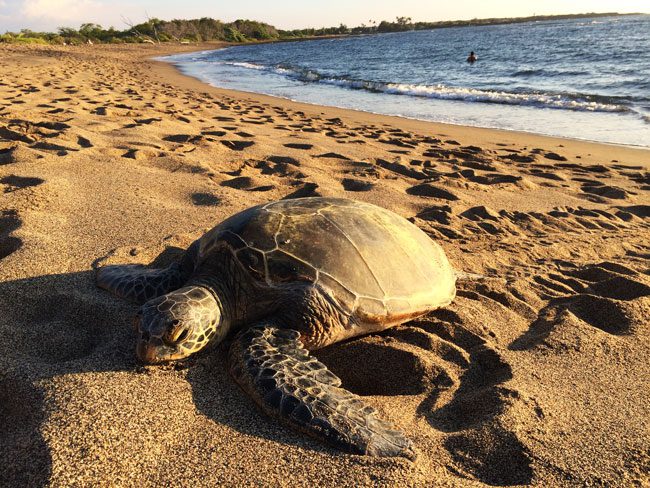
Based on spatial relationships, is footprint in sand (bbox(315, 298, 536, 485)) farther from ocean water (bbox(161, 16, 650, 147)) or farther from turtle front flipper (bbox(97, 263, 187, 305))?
ocean water (bbox(161, 16, 650, 147))

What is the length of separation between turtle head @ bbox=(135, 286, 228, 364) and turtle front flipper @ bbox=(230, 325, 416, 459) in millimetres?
164

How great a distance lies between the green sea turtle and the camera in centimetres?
184

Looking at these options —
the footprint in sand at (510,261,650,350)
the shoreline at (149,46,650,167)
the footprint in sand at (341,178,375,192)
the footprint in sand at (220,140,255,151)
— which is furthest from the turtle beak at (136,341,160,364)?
the shoreline at (149,46,650,167)

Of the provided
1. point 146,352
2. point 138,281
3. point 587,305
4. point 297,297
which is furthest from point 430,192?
point 146,352

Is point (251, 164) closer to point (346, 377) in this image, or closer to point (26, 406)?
point (346, 377)

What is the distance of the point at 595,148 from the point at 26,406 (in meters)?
8.18

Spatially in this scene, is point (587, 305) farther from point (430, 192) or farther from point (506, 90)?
point (506, 90)

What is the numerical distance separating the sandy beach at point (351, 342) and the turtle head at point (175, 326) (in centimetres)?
8

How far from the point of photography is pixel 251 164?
5.48m

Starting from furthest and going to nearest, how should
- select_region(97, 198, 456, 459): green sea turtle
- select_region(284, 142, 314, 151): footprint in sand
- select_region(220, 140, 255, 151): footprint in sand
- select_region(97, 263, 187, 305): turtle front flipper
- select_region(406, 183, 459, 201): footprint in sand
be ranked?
select_region(284, 142, 314, 151): footprint in sand
select_region(220, 140, 255, 151): footprint in sand
select_region(406, 183, 459, 201): footprint in sand
select_region(97, 263, 187, 305): turtle front flipper
select_region(97, 198, 456, 459): green sea turtle

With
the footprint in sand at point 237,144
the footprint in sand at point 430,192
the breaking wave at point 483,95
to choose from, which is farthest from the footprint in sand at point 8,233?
the breaking wave at point 483,95

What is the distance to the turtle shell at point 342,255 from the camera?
2379 millimetres

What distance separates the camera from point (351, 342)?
2.51 meters

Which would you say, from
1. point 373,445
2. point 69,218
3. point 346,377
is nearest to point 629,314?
point 346,377
